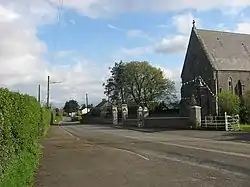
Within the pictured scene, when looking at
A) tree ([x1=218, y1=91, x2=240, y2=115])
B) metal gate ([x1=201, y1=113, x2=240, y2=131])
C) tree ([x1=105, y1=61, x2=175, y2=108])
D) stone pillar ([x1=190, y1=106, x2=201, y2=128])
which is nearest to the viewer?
metal gate ([x1=201, y1=113, x2=240, y2=131])

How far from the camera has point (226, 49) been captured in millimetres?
66000

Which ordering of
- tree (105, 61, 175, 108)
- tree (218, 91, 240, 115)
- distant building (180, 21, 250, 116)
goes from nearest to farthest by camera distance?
tree (218, 91, 240, 115), distant building (180, 21, 250, 116), tree (105, 61, 175, 108)

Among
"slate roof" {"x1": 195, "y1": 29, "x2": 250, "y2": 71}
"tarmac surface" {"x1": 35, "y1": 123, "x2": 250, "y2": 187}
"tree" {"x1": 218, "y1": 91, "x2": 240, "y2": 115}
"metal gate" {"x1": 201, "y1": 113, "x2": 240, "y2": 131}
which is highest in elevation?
"slate roof" {"x1": 195, "y1": 29, "x2": 250, "y2": 71}

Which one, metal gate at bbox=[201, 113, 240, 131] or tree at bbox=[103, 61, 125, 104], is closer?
metal gate at bbox=[201, 113, 240, 131]

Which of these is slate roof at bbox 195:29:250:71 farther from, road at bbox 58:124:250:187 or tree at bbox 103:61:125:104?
road at bbox 58:124:250:187

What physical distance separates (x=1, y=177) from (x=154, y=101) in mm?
80930

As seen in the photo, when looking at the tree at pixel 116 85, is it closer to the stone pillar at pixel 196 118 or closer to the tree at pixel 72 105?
the stone pillar at pixel 196 118

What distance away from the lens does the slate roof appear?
6368cm

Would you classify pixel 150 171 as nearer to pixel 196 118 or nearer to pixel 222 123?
pixel 222 123

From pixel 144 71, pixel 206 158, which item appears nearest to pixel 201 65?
pixel 144 71

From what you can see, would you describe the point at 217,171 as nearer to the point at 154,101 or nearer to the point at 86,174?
the point at 86,174

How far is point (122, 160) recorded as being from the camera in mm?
14984

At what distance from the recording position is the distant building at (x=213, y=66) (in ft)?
201

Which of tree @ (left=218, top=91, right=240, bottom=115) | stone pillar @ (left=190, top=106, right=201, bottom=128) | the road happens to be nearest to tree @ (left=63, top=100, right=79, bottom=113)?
tree @ (left=218, top=91, right=240, bottom=115)
